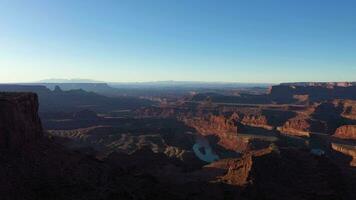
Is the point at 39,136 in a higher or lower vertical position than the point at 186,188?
higher

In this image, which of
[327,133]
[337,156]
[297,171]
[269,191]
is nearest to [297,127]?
[327,133]

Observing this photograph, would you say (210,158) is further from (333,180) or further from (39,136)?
(39,136)

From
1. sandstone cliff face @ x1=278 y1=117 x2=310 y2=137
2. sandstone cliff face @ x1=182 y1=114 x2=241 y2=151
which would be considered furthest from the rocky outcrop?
sandstone cliff face @ x1=182 y1=114 x2=241 y2=151

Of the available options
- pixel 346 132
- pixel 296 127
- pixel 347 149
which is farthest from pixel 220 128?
pixel 347 149

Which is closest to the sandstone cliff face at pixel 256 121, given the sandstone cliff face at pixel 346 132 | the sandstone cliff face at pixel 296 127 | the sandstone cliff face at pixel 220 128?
the sandstone cliff face at pixel 296 127

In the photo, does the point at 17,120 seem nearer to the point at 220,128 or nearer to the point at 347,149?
the point at 347,149

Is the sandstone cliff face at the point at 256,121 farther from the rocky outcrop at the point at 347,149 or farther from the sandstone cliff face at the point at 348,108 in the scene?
the rocky outcrop at the point at 347,149
